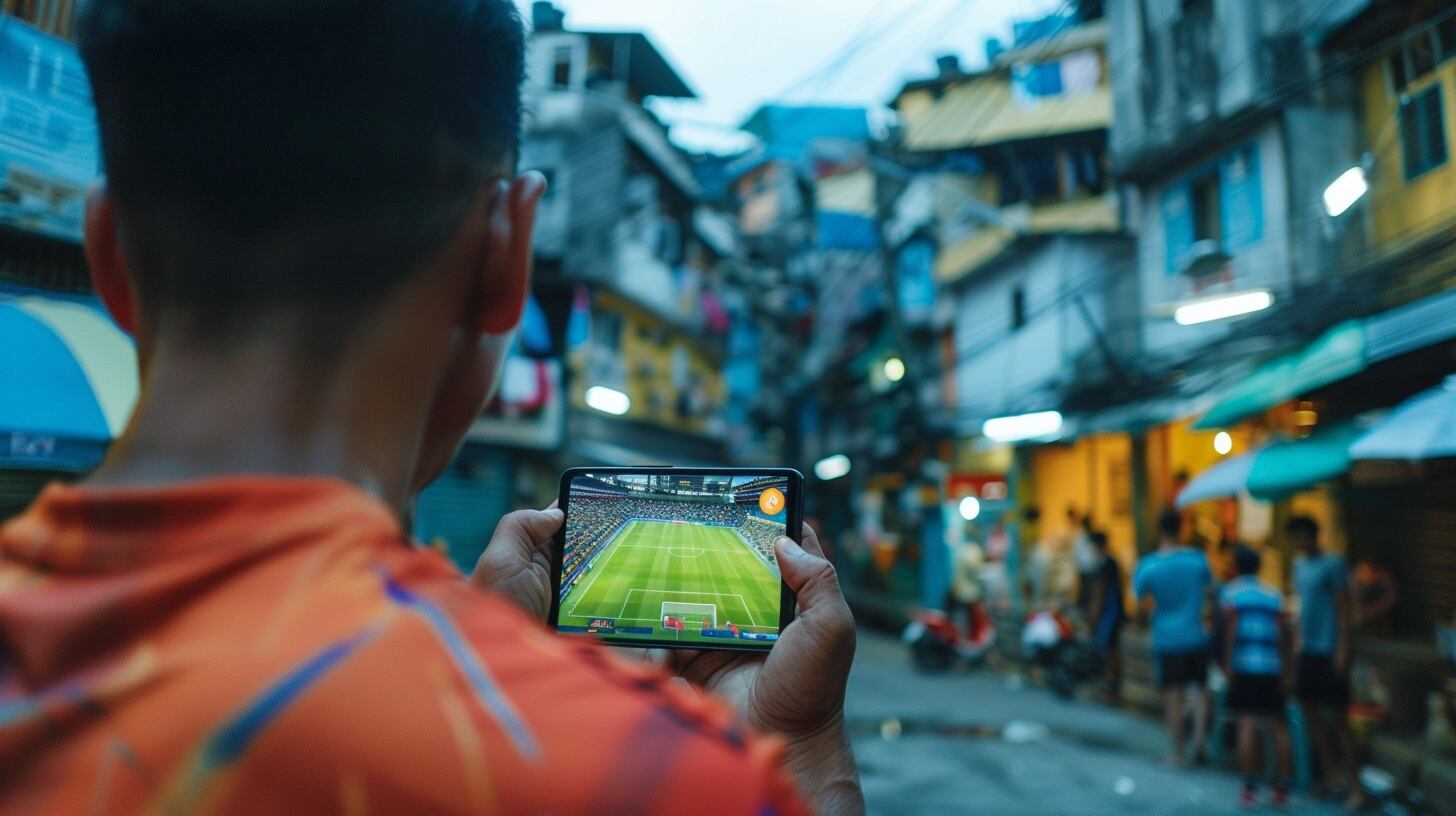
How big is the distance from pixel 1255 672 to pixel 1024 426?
26.8ft

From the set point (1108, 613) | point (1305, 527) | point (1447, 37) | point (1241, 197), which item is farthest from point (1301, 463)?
point (1241, 197)

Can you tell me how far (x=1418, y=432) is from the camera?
18.7 feet

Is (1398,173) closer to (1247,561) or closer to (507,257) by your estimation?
(1247,561)

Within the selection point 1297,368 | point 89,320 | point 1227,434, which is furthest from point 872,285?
point 89,320

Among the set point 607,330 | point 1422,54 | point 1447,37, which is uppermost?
point 607,330

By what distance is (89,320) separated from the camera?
2996 millimetres

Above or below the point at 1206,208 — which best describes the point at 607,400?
below

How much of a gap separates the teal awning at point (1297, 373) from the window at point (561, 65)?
17.3 metres

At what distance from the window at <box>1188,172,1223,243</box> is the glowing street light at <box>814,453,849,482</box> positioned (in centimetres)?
1361

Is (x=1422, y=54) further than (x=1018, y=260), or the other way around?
(x=1018, y=260)

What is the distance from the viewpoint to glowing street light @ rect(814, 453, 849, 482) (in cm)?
2566

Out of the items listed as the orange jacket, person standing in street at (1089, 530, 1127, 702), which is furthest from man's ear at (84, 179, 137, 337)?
person standing in street at (1089, 530, 1127, 702)

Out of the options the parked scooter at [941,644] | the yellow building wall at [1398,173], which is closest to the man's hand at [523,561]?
the yellow building wall at [1398,173]

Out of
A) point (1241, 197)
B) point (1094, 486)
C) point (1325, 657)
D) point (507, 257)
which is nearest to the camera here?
point (507, 257)
